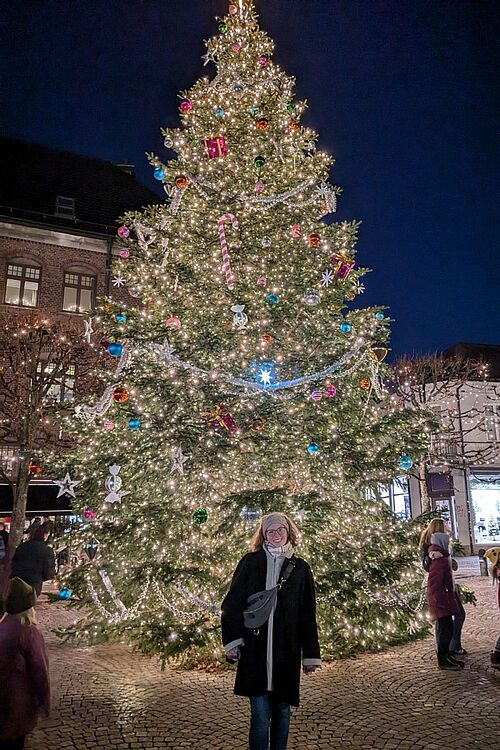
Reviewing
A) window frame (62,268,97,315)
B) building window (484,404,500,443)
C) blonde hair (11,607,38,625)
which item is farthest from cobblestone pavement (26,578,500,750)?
building window (484,404,500,443)

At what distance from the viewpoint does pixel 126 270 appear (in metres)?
10.7

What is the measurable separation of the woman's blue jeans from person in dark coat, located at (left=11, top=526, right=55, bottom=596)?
679 centimetres

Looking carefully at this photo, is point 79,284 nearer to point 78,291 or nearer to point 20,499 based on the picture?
point 78,291

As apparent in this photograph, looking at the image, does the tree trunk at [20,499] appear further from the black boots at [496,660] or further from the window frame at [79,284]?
the black boots at [496,660]

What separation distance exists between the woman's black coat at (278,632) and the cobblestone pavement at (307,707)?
1.51m

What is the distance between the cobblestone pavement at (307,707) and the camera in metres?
4.91

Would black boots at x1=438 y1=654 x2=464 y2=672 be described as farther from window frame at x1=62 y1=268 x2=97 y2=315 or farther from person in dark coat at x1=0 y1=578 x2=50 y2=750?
window frame at x1=62 y1=268 x2=97 y2=315

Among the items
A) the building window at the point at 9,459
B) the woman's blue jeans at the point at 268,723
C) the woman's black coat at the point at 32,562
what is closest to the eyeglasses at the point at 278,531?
the woman's blue jeans at the point at 268,723

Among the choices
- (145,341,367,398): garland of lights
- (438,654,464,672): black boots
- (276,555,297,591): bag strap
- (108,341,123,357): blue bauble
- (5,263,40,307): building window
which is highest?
(5,263,40,307): building window

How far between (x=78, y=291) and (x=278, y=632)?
23871mm

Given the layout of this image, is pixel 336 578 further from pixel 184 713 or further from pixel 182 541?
pixel 184 713

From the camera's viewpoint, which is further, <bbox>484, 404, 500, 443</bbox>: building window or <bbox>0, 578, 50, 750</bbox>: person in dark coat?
<bbox>484, 404, 500, 443</bbox>: building window

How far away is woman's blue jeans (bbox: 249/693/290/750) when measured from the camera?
3670 mm

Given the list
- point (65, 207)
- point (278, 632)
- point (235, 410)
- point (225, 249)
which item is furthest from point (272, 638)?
point (65, 207)
